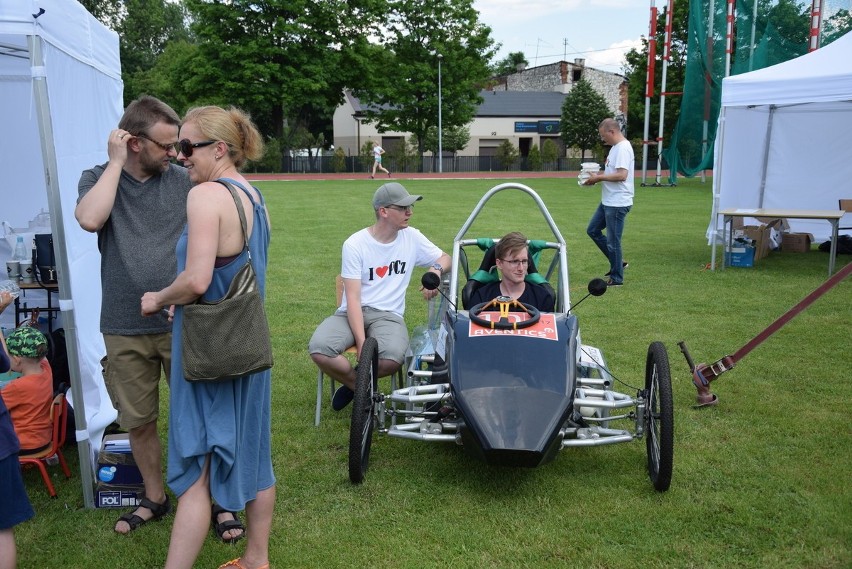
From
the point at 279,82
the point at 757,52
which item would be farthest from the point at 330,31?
the point at 757,52

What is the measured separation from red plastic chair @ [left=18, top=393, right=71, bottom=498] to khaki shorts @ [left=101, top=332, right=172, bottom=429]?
63 cm

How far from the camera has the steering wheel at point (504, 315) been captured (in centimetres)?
393

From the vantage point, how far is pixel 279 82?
41875 millimetres

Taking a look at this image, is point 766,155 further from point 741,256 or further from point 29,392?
point 29,392

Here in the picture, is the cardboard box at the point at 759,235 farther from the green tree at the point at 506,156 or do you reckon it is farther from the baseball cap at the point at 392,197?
the green tree at the point at 506,156

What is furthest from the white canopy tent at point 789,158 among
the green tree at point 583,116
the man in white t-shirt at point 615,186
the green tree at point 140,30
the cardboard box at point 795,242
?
the green tree at point 140,30

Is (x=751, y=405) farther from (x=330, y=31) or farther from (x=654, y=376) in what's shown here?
(x=330, y=31)

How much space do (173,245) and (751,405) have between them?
3.81m

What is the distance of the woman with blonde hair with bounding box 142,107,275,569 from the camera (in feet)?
8.36

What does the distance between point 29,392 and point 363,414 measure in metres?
1.63

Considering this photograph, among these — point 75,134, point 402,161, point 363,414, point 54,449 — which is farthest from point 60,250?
point 402,161

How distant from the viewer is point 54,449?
3.81m

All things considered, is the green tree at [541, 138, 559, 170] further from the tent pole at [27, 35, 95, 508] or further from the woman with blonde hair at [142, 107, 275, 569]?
the woman with blonde hair at [142, 107, 275, 569]

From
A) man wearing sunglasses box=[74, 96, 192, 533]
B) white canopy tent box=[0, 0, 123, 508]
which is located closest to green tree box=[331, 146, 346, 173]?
white canopy tent box=[0, 0, 123, 508]
